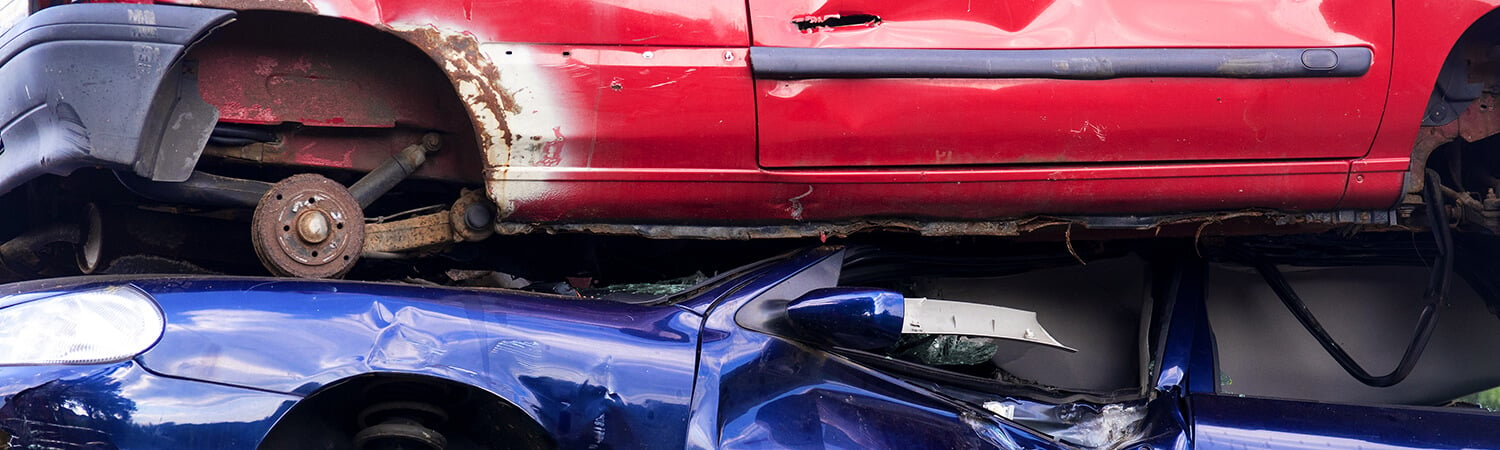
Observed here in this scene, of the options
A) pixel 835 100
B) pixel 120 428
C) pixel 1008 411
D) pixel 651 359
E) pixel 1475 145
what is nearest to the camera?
pixel 120 428

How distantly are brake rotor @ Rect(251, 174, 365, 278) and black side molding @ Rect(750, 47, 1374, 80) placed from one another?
975 millimetres

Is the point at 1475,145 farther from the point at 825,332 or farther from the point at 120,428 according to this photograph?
the point at 120,428

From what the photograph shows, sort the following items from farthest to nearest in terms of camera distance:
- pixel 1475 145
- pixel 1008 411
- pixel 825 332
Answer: pixel 1475 145
pixel 1008 411
pixel 825 332

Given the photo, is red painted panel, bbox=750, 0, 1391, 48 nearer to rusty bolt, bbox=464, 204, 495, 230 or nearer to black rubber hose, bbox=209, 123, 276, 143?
rusty bolt, bbox=464, 204, 495, 230

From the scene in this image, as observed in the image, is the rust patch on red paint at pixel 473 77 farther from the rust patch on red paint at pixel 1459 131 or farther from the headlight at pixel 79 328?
the rust patch on red paint at pixel 1459 131

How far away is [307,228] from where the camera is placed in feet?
7.72

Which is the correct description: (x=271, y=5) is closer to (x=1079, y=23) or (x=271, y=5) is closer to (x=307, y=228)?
(x=307, y=228)

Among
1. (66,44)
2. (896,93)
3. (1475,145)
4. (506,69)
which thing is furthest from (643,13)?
(1475,145)

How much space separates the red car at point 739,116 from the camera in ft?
7.80

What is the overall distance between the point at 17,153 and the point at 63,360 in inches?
25.9

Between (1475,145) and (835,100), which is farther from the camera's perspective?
(1475,145)

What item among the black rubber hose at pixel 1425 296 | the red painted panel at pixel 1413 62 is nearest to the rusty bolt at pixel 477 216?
the red painted panel at pixel 1413 62

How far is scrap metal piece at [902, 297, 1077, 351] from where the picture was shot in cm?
254

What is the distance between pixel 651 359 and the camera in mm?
2156
